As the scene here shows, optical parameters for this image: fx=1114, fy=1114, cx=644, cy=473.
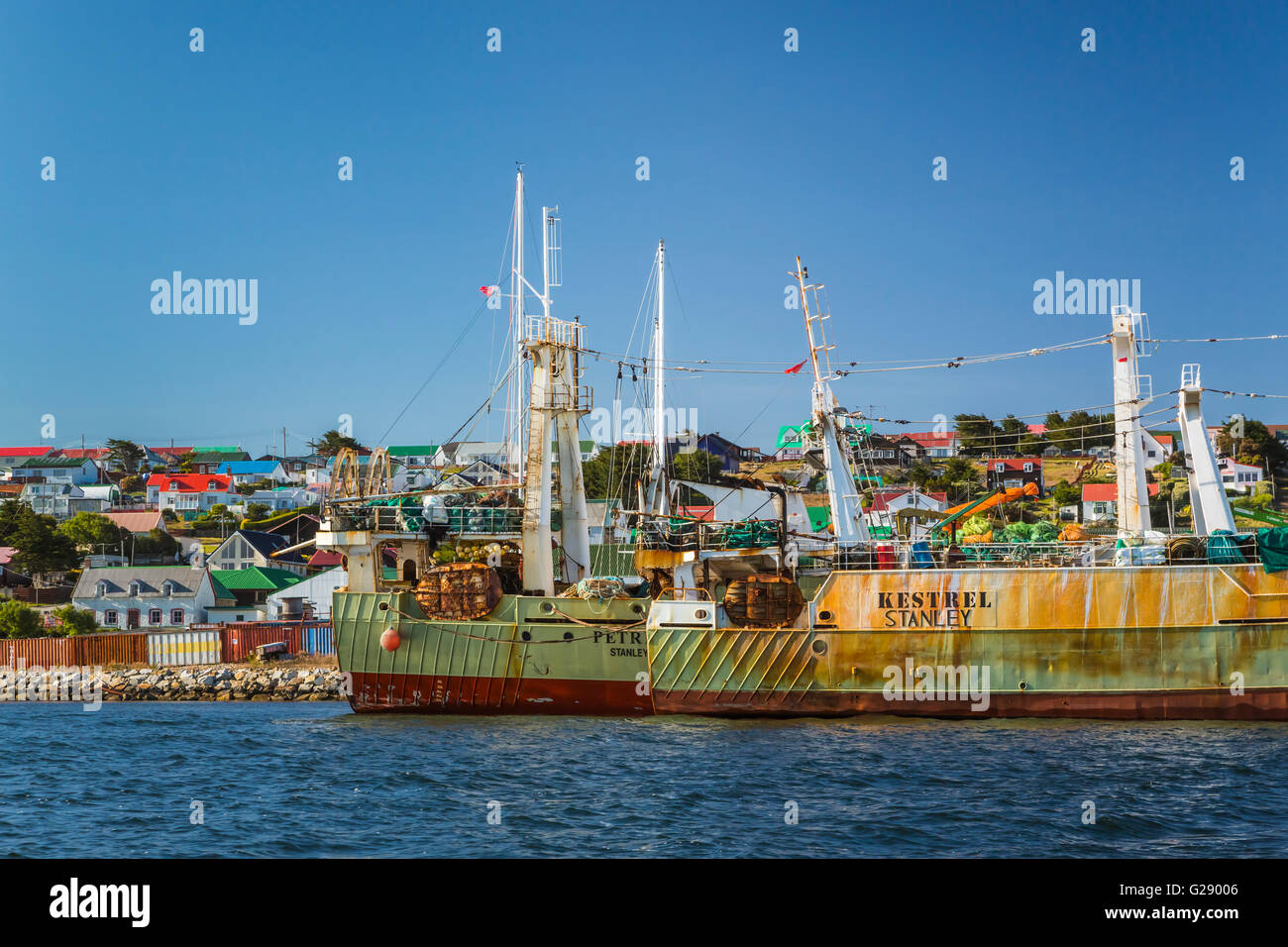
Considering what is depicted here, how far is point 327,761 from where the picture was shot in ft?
87.3

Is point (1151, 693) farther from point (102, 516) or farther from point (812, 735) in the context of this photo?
point (102, 516)

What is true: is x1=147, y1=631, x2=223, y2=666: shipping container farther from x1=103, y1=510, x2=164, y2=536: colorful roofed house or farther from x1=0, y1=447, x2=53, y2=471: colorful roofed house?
x1=0, y1=447, x2=53, y2=471: colorful roofed house

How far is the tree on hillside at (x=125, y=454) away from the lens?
154 m

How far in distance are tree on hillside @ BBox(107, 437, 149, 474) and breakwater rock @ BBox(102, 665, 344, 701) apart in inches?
4456

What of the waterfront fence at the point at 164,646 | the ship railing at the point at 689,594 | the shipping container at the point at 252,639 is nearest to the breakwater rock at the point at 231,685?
the waterfront fence at the point at 164,646

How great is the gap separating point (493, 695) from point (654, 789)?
12.2m

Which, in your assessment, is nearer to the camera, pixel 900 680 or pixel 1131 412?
pixel 900 680

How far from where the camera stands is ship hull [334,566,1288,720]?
1202 inches

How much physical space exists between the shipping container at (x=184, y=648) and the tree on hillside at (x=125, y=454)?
10702 cm

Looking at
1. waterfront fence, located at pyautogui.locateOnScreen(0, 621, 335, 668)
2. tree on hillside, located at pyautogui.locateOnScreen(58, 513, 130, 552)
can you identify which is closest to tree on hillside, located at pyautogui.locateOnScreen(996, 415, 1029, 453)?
waterfront fence, located at pyautogui.locateOnScreen(0, 621, 335, 668)

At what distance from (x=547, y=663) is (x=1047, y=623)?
1442 centimetres

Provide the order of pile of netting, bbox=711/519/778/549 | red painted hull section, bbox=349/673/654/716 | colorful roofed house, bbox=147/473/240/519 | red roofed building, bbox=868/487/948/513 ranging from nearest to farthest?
red painted hull section, bbox=349/673/654/716 < pile of netting, bbox=711/519/778/549 < red roofed building, bbox=868/487/948/513 < colorful roofed house, bbox=147/473/240/519
